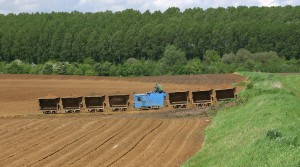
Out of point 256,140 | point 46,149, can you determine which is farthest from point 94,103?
point 256,140

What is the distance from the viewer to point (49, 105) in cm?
3562

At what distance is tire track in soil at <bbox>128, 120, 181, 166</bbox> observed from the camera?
16.3 m

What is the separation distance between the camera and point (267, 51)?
5167 inches

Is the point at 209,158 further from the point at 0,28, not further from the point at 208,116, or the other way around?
the point at 0,28

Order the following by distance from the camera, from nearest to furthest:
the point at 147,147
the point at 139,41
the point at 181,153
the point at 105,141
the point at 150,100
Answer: the point at 181,153
the point at 147,147
the point at 105,141
the point at 150,100
the point at 139,41

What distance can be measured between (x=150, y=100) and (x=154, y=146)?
52.6 feet

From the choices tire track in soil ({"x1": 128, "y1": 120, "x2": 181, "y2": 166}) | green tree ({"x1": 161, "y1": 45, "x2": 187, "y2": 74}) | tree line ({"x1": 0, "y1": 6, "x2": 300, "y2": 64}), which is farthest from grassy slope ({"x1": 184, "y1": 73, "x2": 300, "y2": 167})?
tree line ({"x1": 0, "y1": 6, "x2": 300, "y2": 64})

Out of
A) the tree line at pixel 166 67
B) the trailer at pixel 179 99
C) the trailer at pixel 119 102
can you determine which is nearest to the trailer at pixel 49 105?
the trailer at pixel 119 102

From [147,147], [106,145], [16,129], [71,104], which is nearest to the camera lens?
[147,147]

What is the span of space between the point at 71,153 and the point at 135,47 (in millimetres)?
123298

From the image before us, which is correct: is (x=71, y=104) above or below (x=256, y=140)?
below

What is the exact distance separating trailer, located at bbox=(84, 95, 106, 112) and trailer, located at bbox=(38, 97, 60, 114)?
6.05 ft

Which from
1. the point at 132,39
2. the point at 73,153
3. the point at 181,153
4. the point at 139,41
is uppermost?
the point at 132,39

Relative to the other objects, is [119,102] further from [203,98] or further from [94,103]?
[203,98]
